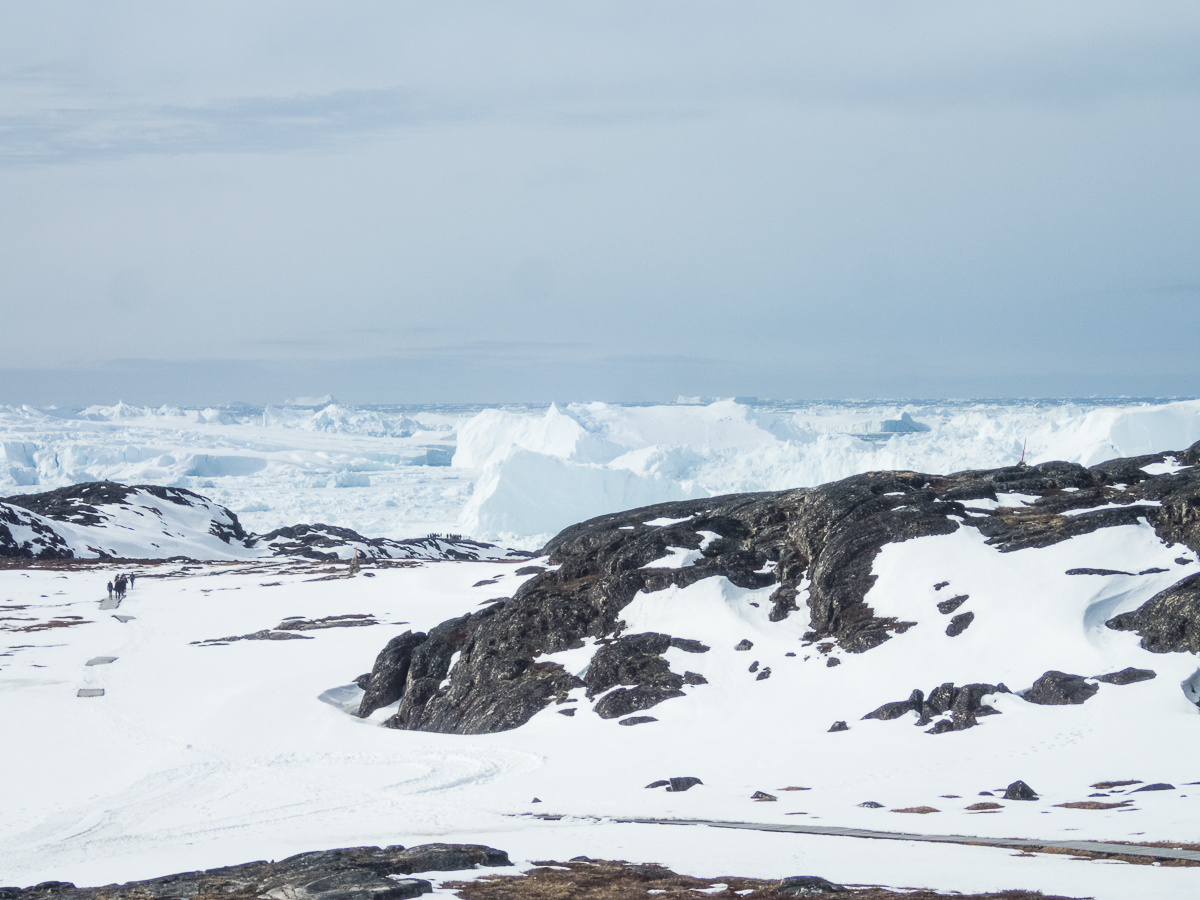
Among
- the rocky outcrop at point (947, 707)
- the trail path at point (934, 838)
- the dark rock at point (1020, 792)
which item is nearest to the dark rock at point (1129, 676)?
the rocky outcrop at point (947, 707)

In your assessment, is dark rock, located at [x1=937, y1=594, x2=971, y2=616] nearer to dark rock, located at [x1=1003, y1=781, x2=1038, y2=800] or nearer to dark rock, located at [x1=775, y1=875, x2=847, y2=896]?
dark rock, located at [x1=1003, y1=781, x2=1038, y2=800]

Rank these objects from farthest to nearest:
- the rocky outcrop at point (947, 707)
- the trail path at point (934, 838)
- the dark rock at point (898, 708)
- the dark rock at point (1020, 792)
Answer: the dark rock at point (898, 708), the rocky outcrop at point (947, 707), the dark rock at point (1020, 792), the trail path at point (934, 838)

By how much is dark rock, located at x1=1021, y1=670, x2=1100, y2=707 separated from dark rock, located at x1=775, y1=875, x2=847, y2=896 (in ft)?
42.3

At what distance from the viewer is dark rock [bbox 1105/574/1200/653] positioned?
2394 cm

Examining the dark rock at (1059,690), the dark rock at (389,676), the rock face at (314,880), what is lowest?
the dark rock at (389,676)

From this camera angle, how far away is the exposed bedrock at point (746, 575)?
2858cm

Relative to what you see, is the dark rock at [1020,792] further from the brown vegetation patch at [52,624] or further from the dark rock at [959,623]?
the brown vegetation patch at [52,624]

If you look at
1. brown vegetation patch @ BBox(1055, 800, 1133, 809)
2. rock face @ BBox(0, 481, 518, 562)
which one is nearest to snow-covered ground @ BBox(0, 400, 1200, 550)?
rock face @ BBox(0, 481, 518, 562)

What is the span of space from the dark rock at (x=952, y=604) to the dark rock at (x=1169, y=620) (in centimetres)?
380

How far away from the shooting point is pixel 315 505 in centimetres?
15000

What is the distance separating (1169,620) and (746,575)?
12401mm

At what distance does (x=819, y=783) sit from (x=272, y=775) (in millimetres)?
13991

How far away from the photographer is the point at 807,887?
12.7 meters

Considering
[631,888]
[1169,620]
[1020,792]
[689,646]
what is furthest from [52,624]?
[1169,620]
